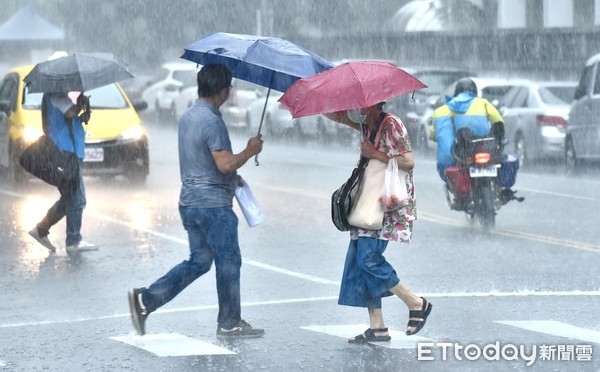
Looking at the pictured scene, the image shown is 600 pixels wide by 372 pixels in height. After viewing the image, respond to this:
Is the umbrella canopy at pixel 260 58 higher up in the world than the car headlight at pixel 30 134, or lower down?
higher up

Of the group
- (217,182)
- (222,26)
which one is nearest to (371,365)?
(217,182)

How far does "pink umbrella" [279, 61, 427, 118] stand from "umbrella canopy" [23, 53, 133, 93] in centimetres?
472

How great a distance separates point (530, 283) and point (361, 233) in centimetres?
287

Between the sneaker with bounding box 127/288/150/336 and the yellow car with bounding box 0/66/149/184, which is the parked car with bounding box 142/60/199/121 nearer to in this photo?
the yellow car with bounding box 0/66/149/184

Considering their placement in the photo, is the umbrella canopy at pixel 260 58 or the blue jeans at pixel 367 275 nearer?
the blue jeans at pixel 367 275

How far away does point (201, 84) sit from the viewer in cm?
901

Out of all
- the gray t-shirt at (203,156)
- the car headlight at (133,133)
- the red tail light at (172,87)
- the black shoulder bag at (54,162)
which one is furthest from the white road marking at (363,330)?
the red tail light at (172,87)

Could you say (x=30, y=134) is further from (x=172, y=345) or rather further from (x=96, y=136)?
(x=172, y=345)

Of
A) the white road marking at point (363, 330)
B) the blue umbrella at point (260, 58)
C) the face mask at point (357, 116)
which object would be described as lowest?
the white road marking at point (363, 330)

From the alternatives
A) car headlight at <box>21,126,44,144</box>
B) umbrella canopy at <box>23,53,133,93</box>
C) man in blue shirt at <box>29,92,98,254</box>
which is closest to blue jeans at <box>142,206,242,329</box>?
umbrella canopy at <box>23,53,133,93</box>

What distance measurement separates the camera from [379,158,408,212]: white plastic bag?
28.7 ft

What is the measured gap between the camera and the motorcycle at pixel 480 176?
49.4 ft

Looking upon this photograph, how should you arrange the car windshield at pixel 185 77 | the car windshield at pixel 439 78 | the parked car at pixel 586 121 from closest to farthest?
the parked car at pixel 586 121
the car windshield at pixel 439 78
the car windshield at pixel 185 77

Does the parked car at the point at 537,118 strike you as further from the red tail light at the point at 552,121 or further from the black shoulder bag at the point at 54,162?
the black shoulder bag at the point at 54,162
